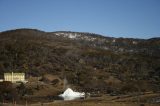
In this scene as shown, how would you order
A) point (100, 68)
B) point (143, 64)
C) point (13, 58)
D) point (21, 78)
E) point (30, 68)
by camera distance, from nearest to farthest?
1. point (21, 78)
2. point (30, 68)
3. point (13, 58)
4. point (100, 68)
5. point (143, 64)

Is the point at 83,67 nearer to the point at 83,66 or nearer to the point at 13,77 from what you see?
the point at 83,66

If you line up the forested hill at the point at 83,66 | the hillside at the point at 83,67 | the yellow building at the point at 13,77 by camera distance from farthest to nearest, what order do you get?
the forested hill at the point at 83,66 → the hillside at the point at 83,67 → the yellow building at the point at 13,77

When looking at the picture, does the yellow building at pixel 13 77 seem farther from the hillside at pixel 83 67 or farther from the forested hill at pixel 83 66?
the forested hill at pixel 83 66

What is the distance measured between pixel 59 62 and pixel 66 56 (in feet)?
52.1

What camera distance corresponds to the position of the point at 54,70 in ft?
456

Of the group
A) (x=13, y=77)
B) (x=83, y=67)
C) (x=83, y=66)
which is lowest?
(x=13, y=77)

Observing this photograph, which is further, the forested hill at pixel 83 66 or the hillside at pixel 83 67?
the forested hill at pixel 83 66

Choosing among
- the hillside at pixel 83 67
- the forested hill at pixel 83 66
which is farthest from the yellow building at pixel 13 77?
the forested hill at pixel 83 66

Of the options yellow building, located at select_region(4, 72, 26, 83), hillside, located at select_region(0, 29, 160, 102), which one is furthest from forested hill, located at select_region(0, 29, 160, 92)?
yellow building, located at select_region(4, 72, 26, 83)

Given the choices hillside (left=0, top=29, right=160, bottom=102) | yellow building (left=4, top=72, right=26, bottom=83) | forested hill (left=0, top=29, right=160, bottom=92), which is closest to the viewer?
yellow building (left=4, top=72, right=26, bottom=83)

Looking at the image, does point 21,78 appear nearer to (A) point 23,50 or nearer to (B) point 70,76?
(B) point 70,76

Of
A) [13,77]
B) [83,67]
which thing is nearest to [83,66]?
[83,67]

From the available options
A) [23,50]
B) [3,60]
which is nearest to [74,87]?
[3,60]

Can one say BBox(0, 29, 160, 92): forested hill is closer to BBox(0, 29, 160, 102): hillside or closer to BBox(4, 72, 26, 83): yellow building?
BBox(0, 29, 160, 102): hillside
